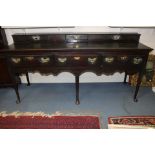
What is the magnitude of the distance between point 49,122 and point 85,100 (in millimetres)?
611

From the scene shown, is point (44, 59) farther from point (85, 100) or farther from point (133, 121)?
point (133, 121)

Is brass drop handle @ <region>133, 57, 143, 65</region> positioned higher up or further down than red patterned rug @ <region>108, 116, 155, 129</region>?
higher up

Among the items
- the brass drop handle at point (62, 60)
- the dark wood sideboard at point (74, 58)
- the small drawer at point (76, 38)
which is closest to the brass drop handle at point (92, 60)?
the dark wood sideboard at point (74, 58)

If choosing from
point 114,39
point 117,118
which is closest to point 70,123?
point 117,118

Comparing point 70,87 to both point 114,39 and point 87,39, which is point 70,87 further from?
point 114,39

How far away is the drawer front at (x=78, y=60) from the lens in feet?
5.62

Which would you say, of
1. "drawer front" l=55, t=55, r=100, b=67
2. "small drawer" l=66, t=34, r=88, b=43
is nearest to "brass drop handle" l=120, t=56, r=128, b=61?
"drawer front" l=55, t=55, r=100, b=67

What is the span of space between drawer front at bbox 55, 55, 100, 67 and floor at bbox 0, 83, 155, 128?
56cm

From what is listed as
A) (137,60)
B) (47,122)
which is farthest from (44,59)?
(137,60)

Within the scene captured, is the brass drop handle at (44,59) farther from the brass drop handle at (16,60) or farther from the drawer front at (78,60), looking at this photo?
the brass drop handle at (16,60)

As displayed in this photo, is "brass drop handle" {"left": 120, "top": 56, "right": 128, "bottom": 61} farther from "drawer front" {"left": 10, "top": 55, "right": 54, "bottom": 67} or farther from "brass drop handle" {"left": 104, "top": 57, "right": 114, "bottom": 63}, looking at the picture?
"drawer front" {"left": 10, "top": 55, "right": 54, "bottom": 67}

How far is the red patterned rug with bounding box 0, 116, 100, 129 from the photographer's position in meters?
1.62

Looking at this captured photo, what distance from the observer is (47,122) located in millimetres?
1679

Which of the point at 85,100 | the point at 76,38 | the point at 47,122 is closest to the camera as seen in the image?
the point at 47,122
